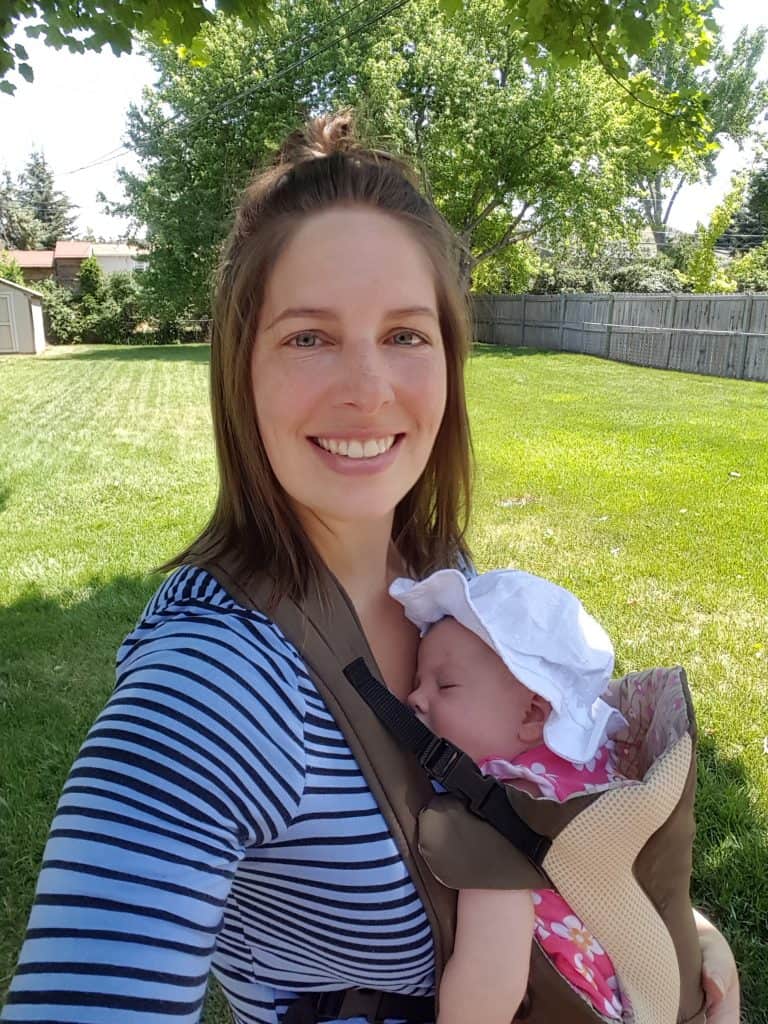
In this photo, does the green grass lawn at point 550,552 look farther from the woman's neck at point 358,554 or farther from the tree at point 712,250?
the tree at point 712,250

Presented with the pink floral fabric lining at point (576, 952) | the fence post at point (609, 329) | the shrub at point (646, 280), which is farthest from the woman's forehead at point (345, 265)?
the shrub at point (646, 280)

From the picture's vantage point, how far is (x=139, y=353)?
30.7 m

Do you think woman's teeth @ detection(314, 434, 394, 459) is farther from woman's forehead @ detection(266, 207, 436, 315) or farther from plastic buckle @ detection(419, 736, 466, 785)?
plastic buckle @ detection(419, 736, 466, 785)

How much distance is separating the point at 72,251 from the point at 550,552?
173 ft

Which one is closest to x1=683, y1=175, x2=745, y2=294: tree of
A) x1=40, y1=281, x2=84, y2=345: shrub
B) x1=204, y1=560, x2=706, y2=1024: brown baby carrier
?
x1=40, y1=281, x2=84, y2=345: shrub

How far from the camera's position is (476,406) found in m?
13.9

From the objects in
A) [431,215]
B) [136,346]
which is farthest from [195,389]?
[136,346]

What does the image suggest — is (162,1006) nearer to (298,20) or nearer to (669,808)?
(669,808)

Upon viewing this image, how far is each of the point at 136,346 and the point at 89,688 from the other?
33730 millimetres

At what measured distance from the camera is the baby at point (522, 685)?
136 centimetres

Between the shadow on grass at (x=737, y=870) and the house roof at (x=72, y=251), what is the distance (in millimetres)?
53375

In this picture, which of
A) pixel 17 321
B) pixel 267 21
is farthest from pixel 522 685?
pixel 17 321

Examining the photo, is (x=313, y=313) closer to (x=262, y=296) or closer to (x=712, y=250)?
(x=262, y=296)

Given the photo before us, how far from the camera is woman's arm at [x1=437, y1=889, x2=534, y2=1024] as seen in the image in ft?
3.61
